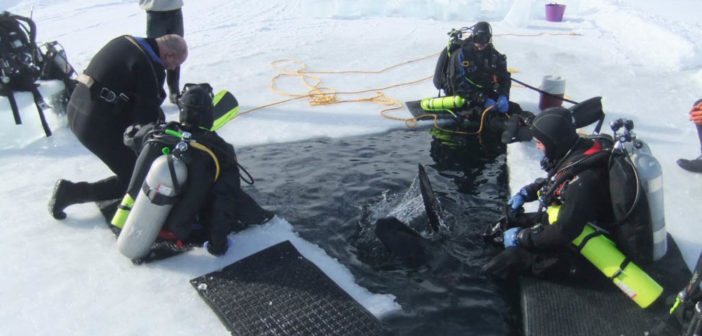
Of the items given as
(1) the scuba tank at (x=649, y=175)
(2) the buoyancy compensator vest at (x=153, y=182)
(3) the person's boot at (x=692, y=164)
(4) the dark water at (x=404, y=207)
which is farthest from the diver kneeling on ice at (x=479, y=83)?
(2) the buoyancy compensator vest at (x=153, y=182)

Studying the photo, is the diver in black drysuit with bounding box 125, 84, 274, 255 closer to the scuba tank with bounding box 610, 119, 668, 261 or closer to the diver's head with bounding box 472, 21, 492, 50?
the scuba tank with bounding box 610, 119, 668, 261

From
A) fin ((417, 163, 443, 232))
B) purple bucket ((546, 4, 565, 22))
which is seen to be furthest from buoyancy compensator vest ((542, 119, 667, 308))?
purple bucket ((546, 4, 565, 22))

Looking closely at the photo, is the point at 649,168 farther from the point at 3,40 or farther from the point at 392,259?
the point at 3,40

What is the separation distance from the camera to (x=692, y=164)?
4863mm

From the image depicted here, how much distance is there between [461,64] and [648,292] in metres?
3.44

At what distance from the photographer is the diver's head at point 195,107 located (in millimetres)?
3412

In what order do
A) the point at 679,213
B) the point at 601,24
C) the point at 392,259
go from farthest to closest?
the point at 601,24 < the point at 679,213 < the point at 392,259

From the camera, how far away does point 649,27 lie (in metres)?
8.91

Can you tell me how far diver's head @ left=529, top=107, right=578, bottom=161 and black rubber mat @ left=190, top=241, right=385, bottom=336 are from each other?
159 centimetres

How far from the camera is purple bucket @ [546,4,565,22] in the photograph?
10812 millimetres

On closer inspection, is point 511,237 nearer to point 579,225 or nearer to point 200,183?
point 579,225

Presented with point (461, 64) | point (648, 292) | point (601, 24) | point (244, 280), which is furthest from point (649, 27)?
point (244, 280)

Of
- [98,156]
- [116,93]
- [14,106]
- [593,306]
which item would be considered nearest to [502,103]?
[593,306]

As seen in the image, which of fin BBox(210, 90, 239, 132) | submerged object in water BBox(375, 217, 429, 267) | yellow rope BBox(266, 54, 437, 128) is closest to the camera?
submerged object in water BBox(375, 217, 429, 267)
